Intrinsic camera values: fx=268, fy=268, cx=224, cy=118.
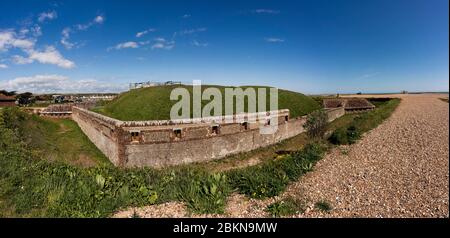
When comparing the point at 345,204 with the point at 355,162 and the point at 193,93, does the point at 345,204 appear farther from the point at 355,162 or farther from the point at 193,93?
the point at 193,93

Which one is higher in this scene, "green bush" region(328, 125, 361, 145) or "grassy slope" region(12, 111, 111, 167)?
"green bush" region(328, 125, 361, 145)

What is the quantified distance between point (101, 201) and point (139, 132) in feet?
27.4

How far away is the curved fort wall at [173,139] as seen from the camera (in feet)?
46.4

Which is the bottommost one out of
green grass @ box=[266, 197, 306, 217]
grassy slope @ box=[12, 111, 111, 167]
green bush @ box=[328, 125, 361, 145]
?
grassy slope @ box=[12, 111, 111, 167]

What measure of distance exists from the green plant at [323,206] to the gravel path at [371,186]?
11 cm

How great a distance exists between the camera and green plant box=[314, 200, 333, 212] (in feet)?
19.5

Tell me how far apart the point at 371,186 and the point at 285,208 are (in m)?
2.92

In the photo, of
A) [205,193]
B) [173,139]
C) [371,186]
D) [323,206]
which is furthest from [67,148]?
[371,186]

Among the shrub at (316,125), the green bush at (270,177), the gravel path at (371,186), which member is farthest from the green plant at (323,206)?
the shrub at (316,125)

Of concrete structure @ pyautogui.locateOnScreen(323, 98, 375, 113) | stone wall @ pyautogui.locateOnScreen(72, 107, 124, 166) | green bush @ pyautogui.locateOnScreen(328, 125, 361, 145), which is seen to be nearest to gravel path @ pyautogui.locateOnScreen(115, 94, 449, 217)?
green bush @ pyautogui.locateOnScreen(328, 125, 361, 145)

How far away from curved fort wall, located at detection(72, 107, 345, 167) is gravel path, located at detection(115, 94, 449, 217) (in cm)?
749

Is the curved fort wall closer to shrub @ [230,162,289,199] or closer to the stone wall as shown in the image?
the stone wall

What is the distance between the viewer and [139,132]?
46.6ft

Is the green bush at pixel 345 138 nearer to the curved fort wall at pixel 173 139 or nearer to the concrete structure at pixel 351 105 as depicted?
the curved fort wall at pixel 173 139
